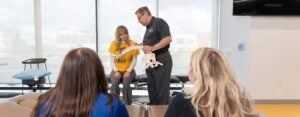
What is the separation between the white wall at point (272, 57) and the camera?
14.0 ft

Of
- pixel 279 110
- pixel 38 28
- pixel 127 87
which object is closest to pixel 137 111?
pixel 127 87

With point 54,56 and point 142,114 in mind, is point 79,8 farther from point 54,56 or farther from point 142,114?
point 142,114

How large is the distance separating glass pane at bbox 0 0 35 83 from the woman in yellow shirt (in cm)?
267

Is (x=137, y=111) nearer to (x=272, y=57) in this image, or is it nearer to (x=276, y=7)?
(x=272, y=57)

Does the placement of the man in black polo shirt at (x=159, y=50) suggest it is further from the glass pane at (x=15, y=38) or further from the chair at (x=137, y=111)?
the glass pane at (x=15, y=38)

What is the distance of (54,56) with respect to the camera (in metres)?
6.00

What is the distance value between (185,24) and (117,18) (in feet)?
4.59

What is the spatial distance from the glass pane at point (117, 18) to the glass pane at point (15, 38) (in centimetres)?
142

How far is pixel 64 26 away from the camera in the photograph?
5.94 m

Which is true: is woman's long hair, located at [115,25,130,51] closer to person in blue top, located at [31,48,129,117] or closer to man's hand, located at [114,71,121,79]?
man's hand, located at [114,71,121,79]

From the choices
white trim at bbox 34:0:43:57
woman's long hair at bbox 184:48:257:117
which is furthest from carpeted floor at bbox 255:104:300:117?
white trim at bbox 34:0:43:57

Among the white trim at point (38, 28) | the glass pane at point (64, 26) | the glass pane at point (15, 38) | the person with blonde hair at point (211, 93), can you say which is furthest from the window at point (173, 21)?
the person with blonde hair at point (211, 93)

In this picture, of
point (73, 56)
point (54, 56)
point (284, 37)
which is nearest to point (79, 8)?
point (54, 56)

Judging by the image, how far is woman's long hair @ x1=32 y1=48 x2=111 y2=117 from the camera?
4.21 ft
